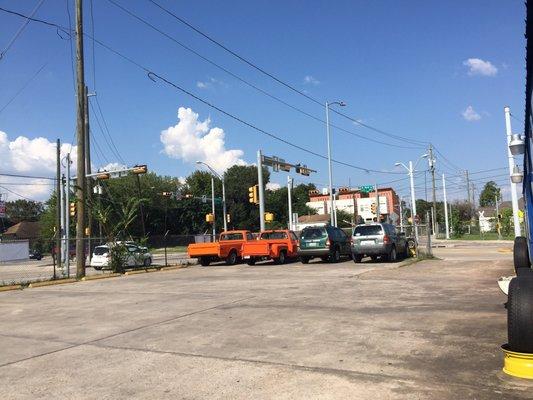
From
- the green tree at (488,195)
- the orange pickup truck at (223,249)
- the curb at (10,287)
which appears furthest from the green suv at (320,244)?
the green tree at (488,195)

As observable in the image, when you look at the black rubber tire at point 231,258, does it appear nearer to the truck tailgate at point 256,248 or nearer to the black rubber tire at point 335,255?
the truck tailgate at point 256,248

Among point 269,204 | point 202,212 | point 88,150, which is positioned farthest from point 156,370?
point 269,204

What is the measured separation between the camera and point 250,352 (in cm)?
701

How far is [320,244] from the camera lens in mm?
24438

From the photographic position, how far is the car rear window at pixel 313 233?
2470 centimetres

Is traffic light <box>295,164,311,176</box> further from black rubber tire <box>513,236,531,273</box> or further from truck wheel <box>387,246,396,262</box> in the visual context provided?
black rubber tire <box>513,236,531,273</box>

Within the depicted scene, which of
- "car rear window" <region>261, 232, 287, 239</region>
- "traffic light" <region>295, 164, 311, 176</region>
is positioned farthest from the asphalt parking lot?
"traffic light" <region>295, 164, 311, 176</region>

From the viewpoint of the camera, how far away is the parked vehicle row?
23109 mm

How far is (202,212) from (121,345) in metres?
88.6

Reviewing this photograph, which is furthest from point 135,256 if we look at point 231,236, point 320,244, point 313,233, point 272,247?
point 320,244

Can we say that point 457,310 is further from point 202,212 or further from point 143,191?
point 202,212

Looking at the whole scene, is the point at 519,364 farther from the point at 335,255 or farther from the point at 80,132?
the point at 80,132

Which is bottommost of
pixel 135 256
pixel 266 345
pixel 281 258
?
pixel 266 345

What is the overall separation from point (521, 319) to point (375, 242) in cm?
1770
